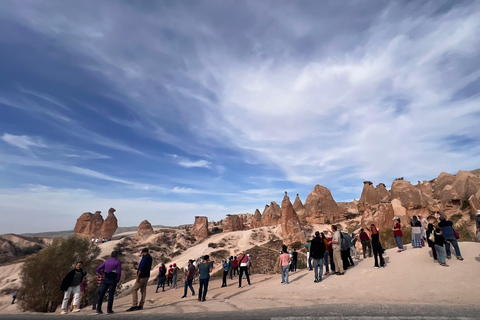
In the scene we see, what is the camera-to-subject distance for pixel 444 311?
188 inches

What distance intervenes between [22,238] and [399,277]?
75.8 m

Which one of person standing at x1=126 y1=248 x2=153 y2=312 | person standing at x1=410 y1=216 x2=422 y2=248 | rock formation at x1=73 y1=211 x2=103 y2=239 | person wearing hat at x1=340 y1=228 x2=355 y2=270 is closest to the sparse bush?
person standing at x1=410 y1=216 x2=422 y2=248

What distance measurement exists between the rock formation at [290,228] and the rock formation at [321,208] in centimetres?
1407

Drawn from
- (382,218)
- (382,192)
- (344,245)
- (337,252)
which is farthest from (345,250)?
(382,192)

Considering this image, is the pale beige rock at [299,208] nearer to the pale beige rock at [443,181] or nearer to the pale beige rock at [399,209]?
the pale beige rock at [399,209]

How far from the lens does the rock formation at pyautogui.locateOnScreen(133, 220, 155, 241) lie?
55.1 m

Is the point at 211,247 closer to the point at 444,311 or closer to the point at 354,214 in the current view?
the point at 354,214

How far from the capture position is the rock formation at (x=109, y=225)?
59875 mm

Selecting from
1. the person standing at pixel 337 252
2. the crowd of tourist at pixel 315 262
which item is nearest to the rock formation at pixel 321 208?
the crowd of tourist at pixel 315 262

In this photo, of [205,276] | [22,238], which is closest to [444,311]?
[205,276]

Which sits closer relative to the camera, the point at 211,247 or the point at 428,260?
the point at 428,260

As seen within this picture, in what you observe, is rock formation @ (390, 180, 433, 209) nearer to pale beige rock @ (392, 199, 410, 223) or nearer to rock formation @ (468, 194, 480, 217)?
pale beige rock @ (392, 199, 410, 223)

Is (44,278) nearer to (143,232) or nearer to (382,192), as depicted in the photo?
(143,232)

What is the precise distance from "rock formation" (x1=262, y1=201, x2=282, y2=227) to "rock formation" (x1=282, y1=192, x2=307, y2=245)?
1648 centimetres
